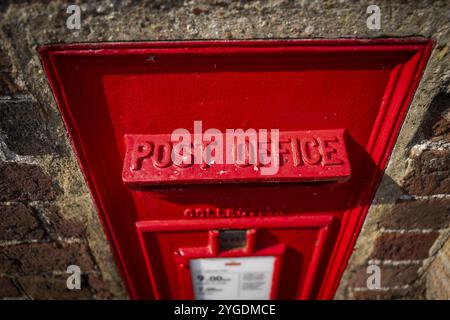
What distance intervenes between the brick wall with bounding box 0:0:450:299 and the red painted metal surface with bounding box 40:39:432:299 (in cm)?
3

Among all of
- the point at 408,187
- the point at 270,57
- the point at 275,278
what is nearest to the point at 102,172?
the point at 270,57

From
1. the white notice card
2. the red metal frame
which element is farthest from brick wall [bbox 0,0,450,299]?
the white notice card

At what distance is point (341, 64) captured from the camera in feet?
1.96

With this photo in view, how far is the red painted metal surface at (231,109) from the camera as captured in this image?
57 centimetres

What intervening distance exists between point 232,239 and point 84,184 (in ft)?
1.53

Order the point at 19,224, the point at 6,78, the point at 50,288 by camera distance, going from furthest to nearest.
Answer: the point at 50,288 → the point at 19,224 → the point at 6,78

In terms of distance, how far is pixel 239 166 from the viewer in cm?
63

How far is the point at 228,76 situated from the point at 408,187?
0.62 meters

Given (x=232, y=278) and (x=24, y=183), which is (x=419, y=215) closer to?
(x=232, y=278)

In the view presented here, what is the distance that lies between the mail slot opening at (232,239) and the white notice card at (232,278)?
0.06 meters

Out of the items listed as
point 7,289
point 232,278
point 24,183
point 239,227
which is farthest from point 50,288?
point 239,227

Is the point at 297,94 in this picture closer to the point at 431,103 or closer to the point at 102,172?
the point at 431,103

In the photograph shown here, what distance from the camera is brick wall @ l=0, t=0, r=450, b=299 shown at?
1.76ft

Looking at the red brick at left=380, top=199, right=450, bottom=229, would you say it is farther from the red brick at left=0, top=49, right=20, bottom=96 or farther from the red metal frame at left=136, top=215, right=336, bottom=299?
the red brick at left=0, top=49, right=20, bottom=96
